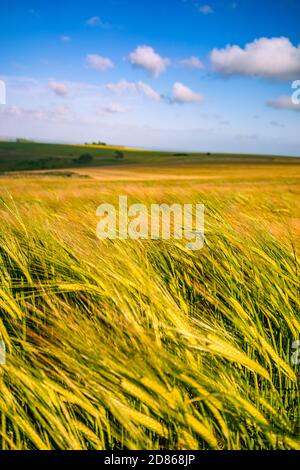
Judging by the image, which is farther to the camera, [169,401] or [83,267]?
[83,267]

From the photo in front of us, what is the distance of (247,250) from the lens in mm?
1664

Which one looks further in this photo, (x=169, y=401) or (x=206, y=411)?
(x=206, y=411)

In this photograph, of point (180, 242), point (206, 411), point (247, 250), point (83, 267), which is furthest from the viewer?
point (180, 242)

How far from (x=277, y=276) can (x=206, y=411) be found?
2.18 feet

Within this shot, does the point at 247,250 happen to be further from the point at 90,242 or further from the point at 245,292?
the point at 90,242

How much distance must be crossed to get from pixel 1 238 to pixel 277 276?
1.24 meters
